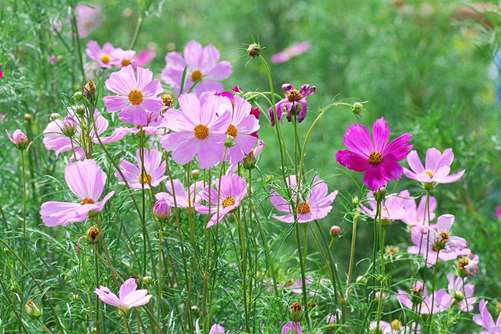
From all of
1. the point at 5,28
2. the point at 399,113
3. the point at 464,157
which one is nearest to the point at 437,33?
the point at 399,113

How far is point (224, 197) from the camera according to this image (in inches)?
44.3

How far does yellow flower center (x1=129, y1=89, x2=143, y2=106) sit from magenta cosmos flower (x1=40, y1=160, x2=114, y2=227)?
0.37 ft

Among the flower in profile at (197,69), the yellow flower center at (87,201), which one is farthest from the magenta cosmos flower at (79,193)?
the flower in profile at (197,69)

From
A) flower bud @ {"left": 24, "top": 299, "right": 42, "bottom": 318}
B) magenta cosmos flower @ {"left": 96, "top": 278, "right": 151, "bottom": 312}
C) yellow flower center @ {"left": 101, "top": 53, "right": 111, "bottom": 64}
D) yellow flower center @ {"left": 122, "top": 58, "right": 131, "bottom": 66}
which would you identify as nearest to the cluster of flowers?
magenta cosmos flower @ {"left": 96, "top": 278, "right": 151, "bottom": 312}

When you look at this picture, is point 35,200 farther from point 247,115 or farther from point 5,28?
point 247,115

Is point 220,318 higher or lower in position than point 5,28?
lower

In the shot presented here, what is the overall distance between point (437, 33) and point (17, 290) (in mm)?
2458

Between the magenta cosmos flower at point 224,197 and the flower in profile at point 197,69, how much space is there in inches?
14.8

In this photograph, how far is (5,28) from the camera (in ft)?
5.18

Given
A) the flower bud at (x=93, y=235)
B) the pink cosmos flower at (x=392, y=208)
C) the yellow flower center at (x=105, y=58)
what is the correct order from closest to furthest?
the flower bud at (x=93, y=235) → the pink cosmos flower at (x=392, y=208) → the yellow flower center at (x=105, y=58)

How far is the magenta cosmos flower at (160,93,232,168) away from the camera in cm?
105

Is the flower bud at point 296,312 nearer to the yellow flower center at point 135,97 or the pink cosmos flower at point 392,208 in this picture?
the pink cosmos flower at point 392,208

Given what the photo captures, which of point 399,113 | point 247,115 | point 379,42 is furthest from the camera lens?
point 379,42

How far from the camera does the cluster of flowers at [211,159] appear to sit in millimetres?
1054
